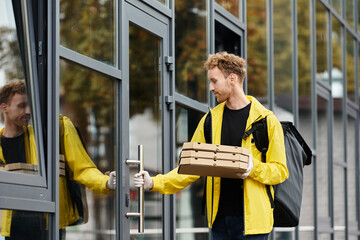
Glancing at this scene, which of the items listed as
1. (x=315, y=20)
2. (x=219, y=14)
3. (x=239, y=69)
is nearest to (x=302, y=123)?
(x=315, y=20)

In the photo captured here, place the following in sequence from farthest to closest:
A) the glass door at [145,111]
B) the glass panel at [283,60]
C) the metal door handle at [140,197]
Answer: the glass panel at [283,60], the glass door at [145,111], the metal door handle at [140,197]

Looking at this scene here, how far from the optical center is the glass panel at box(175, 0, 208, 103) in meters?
6.95

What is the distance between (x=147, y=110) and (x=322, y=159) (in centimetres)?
607

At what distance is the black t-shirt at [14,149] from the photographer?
4462 millimetres

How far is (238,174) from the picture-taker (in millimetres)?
4980

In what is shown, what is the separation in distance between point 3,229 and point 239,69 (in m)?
1.95

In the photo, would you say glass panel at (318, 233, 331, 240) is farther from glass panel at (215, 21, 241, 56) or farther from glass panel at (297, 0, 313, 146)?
glass panel at (215, 21, 241, 56)

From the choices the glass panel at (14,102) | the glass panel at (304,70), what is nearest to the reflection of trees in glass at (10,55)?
the glass panel at (14,102)

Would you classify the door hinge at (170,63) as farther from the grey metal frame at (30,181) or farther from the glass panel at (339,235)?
the glass panel at (339,235)

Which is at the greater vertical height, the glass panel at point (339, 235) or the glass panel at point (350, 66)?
the glass panel at point (350, 66)

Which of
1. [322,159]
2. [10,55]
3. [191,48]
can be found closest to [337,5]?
[322,159]

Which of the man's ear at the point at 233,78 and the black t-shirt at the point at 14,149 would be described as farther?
the man's ear at the point at 233,78

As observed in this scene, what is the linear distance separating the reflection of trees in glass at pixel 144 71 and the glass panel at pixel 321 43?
17.9ft

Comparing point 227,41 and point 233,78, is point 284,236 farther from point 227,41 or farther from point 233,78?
point 233,78
